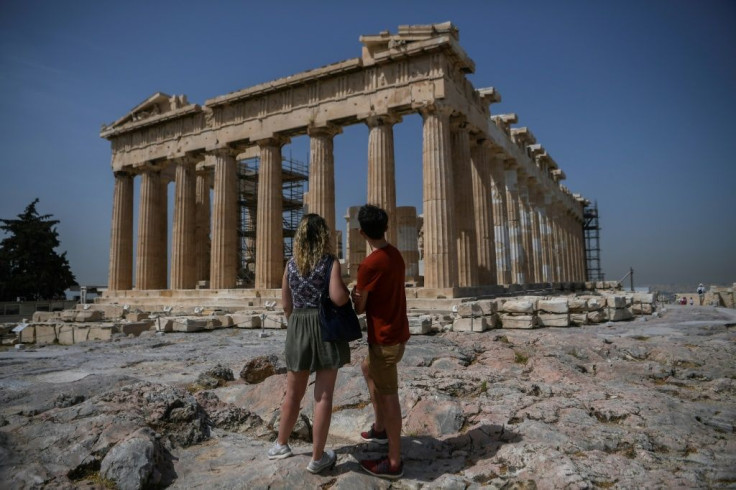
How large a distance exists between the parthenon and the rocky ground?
10.2 metres

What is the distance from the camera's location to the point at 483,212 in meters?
20.9

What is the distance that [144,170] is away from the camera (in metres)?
25.6

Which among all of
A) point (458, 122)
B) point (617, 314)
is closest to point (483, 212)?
point (458, 122)

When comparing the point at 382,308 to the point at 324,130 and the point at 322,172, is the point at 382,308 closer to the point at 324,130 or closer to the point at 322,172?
the point at 322,172

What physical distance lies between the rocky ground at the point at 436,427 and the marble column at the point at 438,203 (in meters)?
9.89

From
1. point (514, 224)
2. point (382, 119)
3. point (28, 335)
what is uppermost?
point (382, 119)

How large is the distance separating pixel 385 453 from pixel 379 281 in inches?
51.9

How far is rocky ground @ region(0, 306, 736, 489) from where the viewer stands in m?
2.95

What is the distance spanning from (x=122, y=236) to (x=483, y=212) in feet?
66.6

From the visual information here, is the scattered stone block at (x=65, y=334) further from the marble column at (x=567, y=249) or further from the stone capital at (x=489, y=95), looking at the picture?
the marble column at (x=567, y=249)

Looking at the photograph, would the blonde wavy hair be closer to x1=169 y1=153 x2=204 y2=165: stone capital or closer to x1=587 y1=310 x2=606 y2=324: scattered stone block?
x1=587 y1=310 x2=606 y2=324: scattered stone block

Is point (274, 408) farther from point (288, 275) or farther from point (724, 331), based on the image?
point (724, 331)

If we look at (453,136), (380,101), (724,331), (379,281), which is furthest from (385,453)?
(453,136)

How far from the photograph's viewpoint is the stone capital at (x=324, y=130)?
19.5m
